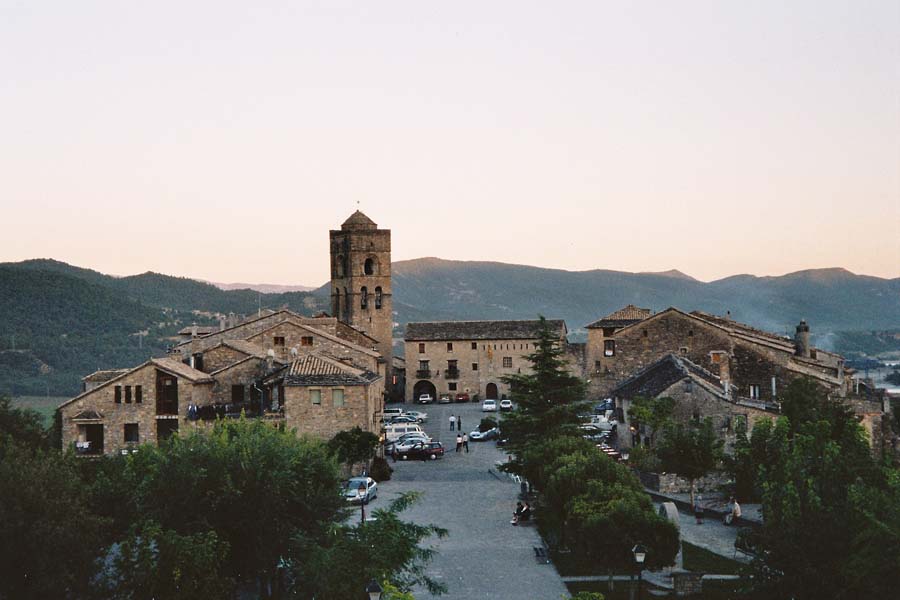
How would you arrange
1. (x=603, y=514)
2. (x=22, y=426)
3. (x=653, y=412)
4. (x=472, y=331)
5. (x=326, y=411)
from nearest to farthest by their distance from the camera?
1. (x=603, y=514)
2. (x=22, y=426)
3. (x=653, y=412)
4. (x=326, y=411)
5. (x=472, y=331)

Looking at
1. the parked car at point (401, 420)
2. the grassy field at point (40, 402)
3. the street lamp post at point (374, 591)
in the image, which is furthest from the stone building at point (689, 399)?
the grassy field at point (40, 402)

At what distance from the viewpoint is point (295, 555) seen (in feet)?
82.7

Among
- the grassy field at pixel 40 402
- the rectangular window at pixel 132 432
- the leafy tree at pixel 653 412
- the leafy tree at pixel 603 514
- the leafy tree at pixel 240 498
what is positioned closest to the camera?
the leafy tree at pixel 240 498

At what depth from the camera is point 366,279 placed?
300ft

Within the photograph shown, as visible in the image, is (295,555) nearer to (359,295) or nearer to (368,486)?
(368,486)

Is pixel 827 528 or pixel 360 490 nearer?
pixel 827 528

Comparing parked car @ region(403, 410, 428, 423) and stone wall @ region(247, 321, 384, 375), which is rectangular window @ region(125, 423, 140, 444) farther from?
parked car @ region(403, 410, 428, 423)

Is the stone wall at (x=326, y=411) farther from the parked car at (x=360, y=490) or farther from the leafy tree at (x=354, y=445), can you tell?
the parked car at (x=360, y=490)

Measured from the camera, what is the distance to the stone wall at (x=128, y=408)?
1939 inches

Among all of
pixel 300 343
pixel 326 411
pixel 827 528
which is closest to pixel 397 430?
pixel 300 343

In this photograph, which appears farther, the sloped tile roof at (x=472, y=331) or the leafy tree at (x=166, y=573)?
the sloped tile roof at (x=472, y=331)

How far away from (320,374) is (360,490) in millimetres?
10188

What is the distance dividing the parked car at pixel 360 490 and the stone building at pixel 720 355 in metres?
18.1

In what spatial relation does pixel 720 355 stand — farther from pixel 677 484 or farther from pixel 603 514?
pixel 603 514
